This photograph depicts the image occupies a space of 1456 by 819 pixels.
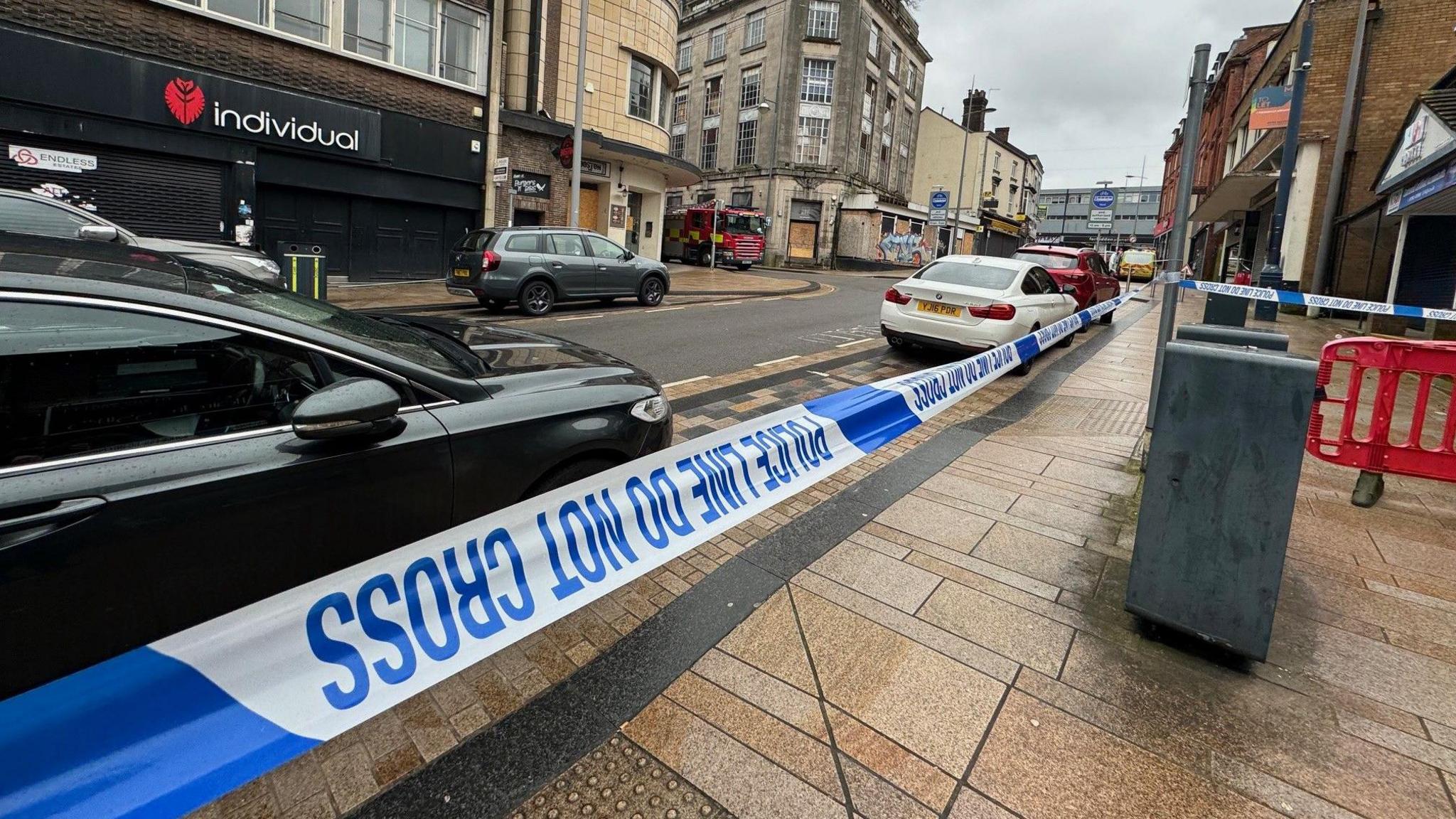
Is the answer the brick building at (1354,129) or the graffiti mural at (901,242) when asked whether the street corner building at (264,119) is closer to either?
the brick building at (1354,129)

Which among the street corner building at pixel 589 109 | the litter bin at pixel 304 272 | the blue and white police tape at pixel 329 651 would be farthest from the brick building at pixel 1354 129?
the litter bin at pixel 304 272

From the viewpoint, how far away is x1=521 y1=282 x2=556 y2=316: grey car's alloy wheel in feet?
41.4

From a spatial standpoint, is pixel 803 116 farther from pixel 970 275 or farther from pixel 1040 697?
pixel 1040 697

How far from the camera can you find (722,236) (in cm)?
3416

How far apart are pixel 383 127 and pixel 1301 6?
25002 mm

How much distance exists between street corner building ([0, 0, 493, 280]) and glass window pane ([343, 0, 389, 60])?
0.03 meters

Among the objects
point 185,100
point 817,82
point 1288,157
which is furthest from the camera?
point 817,82

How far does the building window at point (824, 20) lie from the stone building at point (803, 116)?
0.05 meters

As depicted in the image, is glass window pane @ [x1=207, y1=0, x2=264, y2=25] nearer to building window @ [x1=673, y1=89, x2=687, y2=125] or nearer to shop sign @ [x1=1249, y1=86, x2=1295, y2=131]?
shop sign @ [x1=1249, y1=86, x2=1295, y2=131]

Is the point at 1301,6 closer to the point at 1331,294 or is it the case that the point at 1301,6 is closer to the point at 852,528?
the point at 1331,294

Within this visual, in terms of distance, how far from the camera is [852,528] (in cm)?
395

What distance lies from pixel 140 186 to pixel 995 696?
1661cm

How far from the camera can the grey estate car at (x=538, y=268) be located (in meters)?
12.3

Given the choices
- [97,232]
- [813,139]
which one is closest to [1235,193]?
[813,139]
